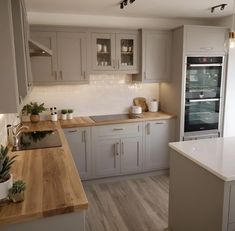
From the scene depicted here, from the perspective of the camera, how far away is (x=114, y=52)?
3.87 metres

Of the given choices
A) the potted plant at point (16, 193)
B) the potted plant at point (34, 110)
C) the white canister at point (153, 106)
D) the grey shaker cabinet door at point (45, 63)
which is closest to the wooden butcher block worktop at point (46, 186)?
the potted plant at point (16, 193)

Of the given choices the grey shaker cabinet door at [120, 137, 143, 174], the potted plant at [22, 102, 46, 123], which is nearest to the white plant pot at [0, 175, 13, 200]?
the potted plant at [22, 102, 46, 123]

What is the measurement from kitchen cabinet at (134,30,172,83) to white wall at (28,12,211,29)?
0.24 metres

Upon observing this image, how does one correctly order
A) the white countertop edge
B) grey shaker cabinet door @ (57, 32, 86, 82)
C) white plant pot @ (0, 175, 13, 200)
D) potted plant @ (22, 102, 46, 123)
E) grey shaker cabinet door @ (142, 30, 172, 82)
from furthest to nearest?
grey shaker cabinet door @ (142, 30, 172, 82) < potted plant @ (22, 102, 46, 123) < grey shaker cabinet door @ (57, 32, 86, 82) < the white countertop edge < white plant pot @ (0, 175, 13, 200)

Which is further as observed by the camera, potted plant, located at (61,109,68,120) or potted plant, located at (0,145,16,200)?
potted plant, located at (61,109,68,120)

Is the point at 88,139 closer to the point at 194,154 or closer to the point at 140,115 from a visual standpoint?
the point at 140,115

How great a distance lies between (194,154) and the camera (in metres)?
2.14

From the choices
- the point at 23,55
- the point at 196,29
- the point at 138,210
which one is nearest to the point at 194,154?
the point at 138,210

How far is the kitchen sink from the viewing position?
2.65 metres

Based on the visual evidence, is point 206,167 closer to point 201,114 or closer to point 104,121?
point 104,121

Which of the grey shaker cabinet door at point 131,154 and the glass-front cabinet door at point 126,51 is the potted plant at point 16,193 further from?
the glass-front cabinet door at point 126,51

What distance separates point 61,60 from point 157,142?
1.95 m

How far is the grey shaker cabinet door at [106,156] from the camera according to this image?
3740 mm

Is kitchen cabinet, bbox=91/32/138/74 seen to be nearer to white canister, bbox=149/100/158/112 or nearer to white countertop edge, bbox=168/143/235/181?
white canister, bbox=149/100/158/112
